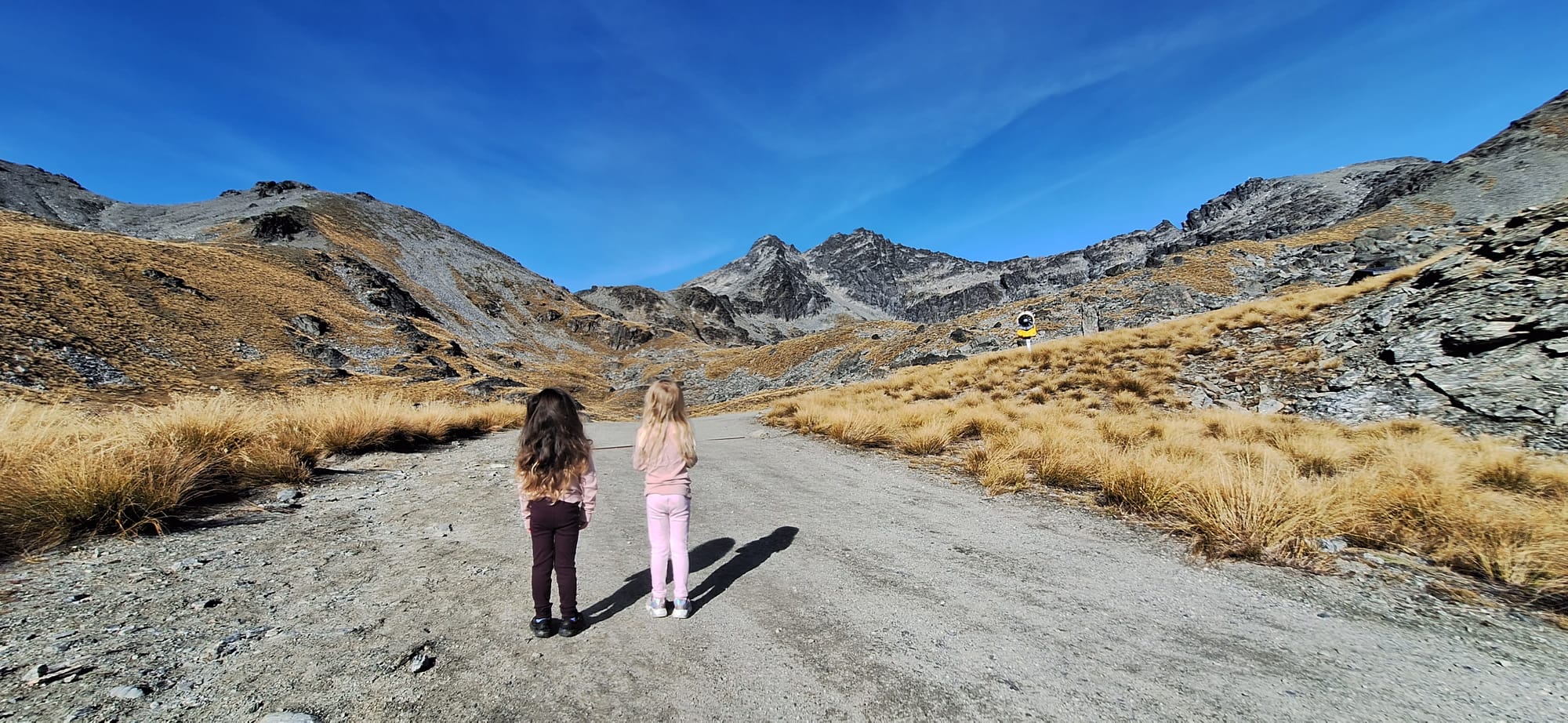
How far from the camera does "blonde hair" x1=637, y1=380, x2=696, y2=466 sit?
3.91 m

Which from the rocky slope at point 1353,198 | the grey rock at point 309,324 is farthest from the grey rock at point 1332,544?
the grey rock at point 309,324

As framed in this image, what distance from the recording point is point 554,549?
11.5 ft

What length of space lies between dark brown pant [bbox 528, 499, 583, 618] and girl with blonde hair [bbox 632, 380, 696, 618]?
0.51 m

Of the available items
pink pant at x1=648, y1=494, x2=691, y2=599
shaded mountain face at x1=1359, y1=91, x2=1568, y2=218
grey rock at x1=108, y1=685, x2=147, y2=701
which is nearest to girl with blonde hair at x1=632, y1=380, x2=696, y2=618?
pink pant at x1=648, y1=494, x2=691, y2=599

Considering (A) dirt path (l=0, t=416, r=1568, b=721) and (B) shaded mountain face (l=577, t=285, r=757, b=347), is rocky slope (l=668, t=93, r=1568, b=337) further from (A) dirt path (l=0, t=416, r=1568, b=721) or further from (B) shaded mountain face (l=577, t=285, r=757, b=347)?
(A) dirt path (l=0, t=416, r=1568, b=721)

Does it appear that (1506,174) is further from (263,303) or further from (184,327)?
(263,303)

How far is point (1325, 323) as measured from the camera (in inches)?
521

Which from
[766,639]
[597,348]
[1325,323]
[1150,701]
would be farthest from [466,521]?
[597,348]

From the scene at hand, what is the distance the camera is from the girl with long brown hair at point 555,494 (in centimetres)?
334

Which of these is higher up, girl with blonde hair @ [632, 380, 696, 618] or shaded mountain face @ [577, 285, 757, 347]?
shaded mountain face @ [577, 285, 757, 347]

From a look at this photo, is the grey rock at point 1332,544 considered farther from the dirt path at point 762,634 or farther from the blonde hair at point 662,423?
the blonde hair at point 662,423

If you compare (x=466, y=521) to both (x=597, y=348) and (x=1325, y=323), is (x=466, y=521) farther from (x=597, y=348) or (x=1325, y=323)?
(x=597, y=348)

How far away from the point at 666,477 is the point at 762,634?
128 cm

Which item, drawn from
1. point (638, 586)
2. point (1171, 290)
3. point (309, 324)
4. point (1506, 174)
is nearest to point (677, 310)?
point (309, 324)
